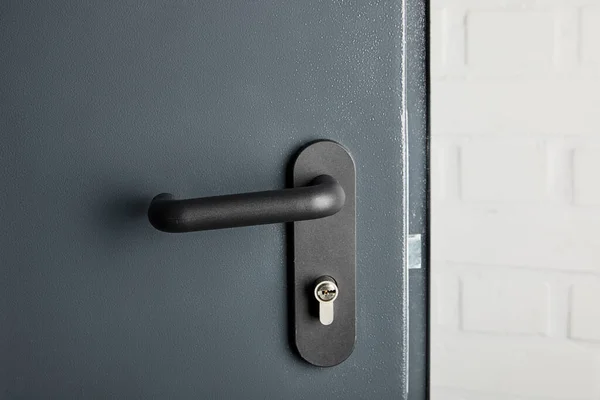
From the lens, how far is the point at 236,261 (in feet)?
1.44

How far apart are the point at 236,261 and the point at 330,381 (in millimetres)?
91
